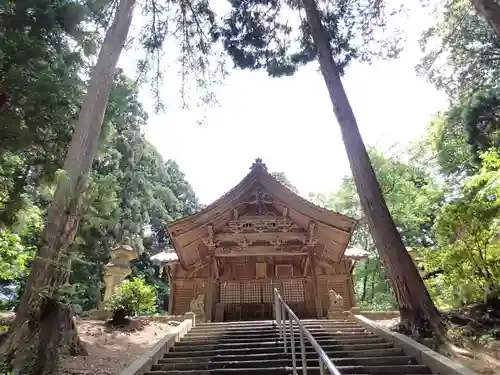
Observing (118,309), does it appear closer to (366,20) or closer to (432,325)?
(432,325)

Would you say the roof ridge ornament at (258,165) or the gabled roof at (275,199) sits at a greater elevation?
the roof ridge ornament at (258,165)

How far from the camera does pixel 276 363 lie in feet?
16.9

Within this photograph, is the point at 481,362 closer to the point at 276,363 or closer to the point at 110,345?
the point at 276,363

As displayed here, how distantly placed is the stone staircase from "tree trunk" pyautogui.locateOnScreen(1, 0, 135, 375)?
1432mm

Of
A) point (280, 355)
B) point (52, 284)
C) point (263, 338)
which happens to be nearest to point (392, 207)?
point (263, 338)

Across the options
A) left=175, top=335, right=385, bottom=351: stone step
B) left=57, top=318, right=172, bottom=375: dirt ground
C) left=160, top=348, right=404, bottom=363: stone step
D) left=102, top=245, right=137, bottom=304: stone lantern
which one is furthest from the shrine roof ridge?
left=160, top=348, right=404, bottom=363: stone step

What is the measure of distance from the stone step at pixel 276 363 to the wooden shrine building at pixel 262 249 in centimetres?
382

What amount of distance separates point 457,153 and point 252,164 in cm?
1108

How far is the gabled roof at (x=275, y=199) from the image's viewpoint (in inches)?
369

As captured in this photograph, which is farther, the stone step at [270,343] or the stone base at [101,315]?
the stone base at [101,315]

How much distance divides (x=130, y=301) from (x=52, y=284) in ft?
17.2

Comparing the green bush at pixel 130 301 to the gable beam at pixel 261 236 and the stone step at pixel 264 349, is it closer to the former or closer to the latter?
the gable beam at pixel 261 236

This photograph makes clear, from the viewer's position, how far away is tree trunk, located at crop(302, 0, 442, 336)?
219 inches

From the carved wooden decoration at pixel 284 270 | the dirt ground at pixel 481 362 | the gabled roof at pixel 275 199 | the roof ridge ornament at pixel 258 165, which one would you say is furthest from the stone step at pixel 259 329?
the roof ridge ornament at pixel 258 165
